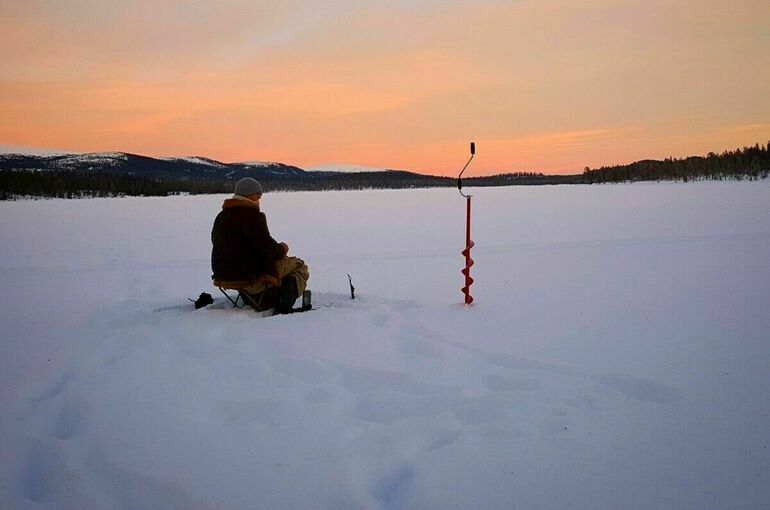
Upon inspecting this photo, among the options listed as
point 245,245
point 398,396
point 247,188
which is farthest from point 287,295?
point 398,396

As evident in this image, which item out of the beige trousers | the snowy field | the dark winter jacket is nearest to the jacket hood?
the dark winter jacket

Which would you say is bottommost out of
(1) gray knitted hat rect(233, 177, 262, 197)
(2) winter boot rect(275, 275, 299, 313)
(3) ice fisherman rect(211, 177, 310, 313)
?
(2) winter boot rect(275, 275, 299, 313)

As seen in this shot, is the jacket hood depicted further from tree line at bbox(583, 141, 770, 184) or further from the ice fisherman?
tree line at bbox(583, 141, 770, 184)

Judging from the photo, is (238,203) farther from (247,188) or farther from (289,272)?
(289,272)

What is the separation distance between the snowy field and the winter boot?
1.30ft

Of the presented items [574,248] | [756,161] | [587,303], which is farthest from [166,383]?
[756,161]

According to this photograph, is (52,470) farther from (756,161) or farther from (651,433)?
(756,161)

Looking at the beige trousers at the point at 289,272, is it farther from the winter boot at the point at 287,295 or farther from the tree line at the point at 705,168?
the tree line at the point at 705,168

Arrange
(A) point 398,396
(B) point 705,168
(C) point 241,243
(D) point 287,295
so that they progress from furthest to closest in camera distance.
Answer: (B) point 705,168 → (D) point 287,295 → (C) point 241,243 → (A) point 398,396

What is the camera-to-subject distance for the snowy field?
2490 millimetres

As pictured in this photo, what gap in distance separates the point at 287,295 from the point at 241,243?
2.37 feet

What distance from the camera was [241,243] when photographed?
5121mm

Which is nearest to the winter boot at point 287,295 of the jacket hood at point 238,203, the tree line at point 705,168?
the jacket hood at point 238,203

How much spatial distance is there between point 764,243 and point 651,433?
9187 mm
